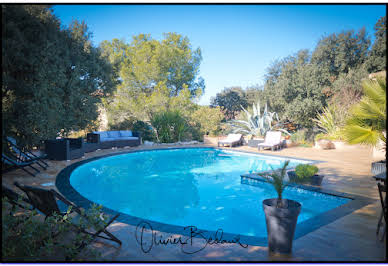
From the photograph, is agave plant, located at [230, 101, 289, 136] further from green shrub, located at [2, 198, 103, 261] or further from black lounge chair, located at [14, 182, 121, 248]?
green shrub, located at [2, 198, 103, 261]

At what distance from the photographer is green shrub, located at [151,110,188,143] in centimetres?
1520

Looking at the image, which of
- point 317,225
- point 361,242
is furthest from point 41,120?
point 361,242

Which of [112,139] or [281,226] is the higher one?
[112,139]

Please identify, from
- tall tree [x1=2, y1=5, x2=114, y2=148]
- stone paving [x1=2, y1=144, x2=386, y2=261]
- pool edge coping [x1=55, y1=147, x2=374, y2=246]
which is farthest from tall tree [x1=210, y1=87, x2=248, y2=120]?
stone paving [x1=2, y1=144, x2=386, y2=261]

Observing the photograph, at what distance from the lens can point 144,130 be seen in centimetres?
1508

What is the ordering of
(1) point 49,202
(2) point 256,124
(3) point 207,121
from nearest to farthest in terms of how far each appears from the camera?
(1) point 49,202, (2) point 256,124, (3) point 207,121

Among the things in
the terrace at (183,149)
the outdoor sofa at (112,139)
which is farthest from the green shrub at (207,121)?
the outdoor sofa at (112,139)

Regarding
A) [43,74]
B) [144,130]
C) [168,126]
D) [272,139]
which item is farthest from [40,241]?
[168,126]

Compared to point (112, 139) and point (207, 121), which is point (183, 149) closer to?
point (112, 139)

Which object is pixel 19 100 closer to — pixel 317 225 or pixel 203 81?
pixel 317 225

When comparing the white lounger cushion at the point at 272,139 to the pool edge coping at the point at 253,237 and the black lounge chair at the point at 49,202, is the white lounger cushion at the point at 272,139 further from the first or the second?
the black lounge chair at the point at 49,202

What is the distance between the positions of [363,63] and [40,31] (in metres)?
18.1

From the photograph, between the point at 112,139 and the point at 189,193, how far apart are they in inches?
301

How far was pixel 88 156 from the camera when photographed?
1032cm
